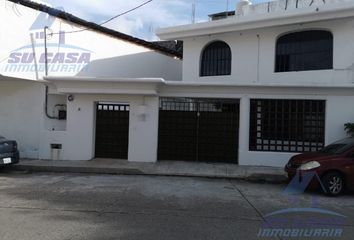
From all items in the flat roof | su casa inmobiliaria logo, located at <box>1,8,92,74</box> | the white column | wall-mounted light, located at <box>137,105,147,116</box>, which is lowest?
the white column

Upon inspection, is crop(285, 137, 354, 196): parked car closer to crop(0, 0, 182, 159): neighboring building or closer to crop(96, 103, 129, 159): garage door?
crop(96, 103, 129, 159): garage door

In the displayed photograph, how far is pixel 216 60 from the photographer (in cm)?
1928

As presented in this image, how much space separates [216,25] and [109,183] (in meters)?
9.80

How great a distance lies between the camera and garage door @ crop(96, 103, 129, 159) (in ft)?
50.8

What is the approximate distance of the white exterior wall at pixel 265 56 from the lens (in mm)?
15844

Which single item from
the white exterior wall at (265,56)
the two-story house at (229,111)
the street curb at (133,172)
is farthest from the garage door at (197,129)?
the street curb at (133,172)

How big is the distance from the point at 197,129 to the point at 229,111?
140 centimetres

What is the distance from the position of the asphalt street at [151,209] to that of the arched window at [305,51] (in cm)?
689

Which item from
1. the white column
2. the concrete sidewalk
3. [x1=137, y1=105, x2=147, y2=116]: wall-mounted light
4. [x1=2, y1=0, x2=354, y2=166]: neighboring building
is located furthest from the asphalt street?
[x1=137, y1=105, x2=147, y2=116]: wall-mounted light

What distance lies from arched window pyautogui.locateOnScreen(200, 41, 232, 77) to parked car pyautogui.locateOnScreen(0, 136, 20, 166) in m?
9.69

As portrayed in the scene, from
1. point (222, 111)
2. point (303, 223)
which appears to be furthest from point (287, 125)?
point (303, 223)

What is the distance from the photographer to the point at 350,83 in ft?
50.8

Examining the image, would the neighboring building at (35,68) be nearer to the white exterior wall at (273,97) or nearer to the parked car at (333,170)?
the white exterior wall at (273,97)

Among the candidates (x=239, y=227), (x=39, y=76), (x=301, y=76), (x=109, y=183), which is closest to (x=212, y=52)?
(x=301, y=76)
